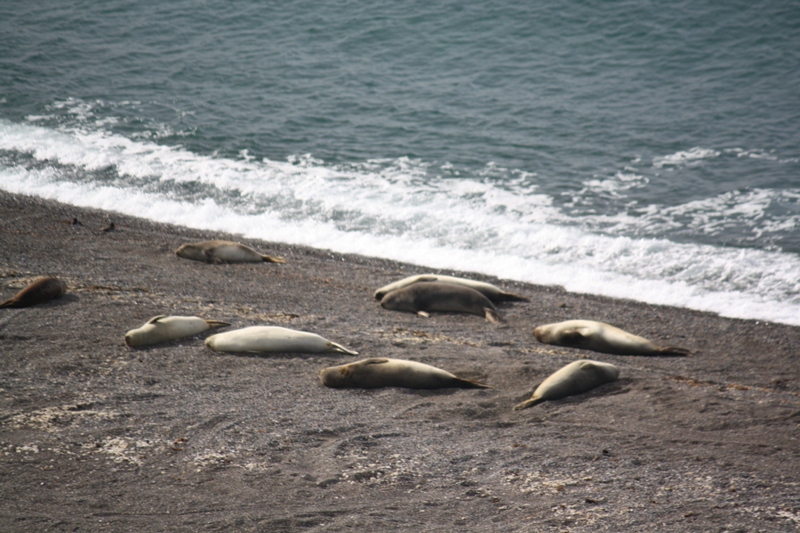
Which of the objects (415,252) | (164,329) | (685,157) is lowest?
(415,252)

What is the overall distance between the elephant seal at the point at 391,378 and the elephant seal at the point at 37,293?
268 centimetres

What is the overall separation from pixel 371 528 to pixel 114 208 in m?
8.05

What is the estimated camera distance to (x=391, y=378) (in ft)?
15.2

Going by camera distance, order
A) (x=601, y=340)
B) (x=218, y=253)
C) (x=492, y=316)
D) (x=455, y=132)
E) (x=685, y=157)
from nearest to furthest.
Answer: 1. (x=601, y=340)
2. (x=492, y=316)
3. (x=218, y=253)
4. (x=685, y=157)
5. (x=455, y=132)

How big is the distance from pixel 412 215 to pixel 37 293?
16.4 feet

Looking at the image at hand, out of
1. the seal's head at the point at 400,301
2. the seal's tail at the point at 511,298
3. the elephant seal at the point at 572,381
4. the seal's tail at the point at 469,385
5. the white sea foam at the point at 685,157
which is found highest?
the white sea foam at the point at 685,157

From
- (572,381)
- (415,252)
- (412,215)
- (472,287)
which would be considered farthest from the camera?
(412,215)

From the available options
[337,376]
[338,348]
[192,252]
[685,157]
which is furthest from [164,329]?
[685,157]

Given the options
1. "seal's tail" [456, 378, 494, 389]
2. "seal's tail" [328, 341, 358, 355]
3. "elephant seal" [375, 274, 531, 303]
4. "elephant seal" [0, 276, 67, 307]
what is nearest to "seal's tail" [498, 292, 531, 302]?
"elephant seal" [375, 274, 531, 303]

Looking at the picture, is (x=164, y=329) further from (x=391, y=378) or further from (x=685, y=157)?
(x=685, y=157)

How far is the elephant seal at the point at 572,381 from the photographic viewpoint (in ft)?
14.5

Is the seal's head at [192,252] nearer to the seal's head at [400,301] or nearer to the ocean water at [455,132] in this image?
the ocean water at [455,132]

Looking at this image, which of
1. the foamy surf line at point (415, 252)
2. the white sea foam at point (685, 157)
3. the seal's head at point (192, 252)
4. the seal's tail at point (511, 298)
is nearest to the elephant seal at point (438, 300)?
the seal's tail at point (511, 298)

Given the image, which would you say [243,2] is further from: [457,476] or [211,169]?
[457,476]
